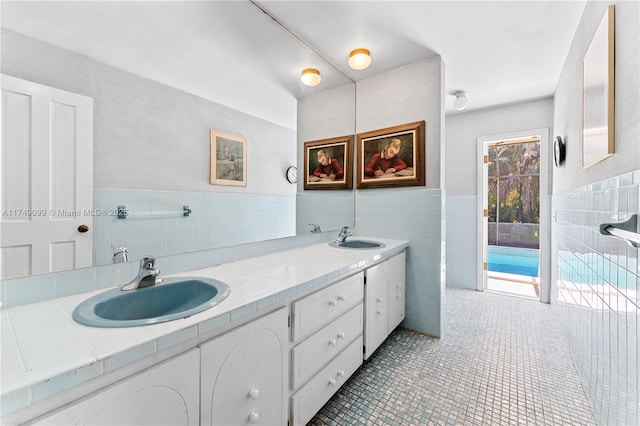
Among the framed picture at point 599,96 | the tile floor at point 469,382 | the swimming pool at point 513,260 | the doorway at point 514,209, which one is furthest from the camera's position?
the swimming pool at point 513,260

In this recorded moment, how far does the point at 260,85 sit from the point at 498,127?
3105 millimetres

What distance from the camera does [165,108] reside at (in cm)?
126

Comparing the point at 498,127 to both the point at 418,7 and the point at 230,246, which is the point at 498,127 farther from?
the point at 230,246

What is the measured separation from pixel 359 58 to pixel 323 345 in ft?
7.06

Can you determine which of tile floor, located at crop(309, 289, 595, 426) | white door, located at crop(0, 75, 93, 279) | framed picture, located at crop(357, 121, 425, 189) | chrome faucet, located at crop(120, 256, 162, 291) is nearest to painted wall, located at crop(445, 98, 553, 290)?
tile floor, located at crop(309, 289, 595, 426)

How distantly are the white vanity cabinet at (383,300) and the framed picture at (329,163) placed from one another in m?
0.89

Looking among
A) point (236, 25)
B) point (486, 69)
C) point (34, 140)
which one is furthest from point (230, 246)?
point (486, 69)

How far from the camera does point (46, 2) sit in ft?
3.14

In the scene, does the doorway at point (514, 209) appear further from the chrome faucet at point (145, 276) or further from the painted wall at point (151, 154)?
the chrome faucet at point (145, 276)

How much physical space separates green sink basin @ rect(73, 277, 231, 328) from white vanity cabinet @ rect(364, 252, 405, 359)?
1.02 metres

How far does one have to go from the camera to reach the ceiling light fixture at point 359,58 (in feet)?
7.18

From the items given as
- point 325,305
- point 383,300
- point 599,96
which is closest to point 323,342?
point 325,305

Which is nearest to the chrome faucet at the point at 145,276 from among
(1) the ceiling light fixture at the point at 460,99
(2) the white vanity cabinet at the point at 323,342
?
(2) the white vanity cabinet at the point at 323,342

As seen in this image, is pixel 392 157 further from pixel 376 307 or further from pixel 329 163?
pixel 376 307
